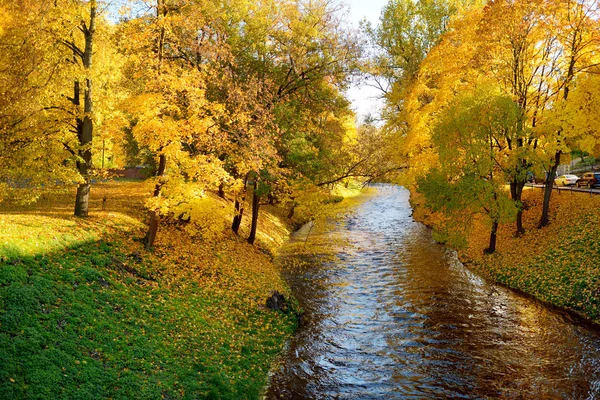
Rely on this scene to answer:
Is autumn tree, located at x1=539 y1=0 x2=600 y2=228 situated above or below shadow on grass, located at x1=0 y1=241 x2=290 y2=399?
above

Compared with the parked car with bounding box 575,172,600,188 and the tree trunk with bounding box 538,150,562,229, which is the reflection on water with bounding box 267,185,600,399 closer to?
the tree trunk with bounding box 538,150,562,229

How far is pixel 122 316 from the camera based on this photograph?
12625mm

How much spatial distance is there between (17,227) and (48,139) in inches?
161

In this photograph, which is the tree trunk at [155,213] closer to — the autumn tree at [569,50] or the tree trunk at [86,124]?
the tree trunk at [86,124]

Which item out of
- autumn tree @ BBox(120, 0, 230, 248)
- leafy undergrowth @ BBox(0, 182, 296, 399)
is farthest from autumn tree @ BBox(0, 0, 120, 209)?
leafy undergrowth @ BBox(0, 182, 296, 399)

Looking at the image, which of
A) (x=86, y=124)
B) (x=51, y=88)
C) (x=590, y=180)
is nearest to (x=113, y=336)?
(x=86, y=124)

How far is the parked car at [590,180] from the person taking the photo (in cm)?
3488

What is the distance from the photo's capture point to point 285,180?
2389cm

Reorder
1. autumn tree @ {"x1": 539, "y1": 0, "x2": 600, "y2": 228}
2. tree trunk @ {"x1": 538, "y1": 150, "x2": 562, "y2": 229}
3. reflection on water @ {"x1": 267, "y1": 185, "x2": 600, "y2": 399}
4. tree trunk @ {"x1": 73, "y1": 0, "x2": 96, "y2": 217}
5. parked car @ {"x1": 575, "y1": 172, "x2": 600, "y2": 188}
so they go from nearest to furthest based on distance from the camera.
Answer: reflection on water @ {"x1": 267, "y1": 185, "x2": 600, "y2": 399}
tree trunk @ {"x1": 73, "y1": 0, "x2": 96, "y2": 217}
autumn tree @ {"x1": 539, "y1": 0, "x2": 600, "y2": 228}
tree trunk @ {"x1": 538, "y1": 150, "x2": 562, "y2": 229}
parked car @ {"x1": 575, "y1": 172, "x2": 600, "y2": 188}

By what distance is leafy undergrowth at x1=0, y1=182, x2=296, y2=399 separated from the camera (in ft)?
31.8

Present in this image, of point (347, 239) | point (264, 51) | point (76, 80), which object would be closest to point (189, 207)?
point (76, 80)

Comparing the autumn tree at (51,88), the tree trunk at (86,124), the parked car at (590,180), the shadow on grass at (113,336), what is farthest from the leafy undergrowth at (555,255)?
the autumn tree at (51,88)

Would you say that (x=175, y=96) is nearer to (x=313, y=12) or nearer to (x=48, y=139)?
(x=48, y=139)

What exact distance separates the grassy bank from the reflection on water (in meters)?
1.18
